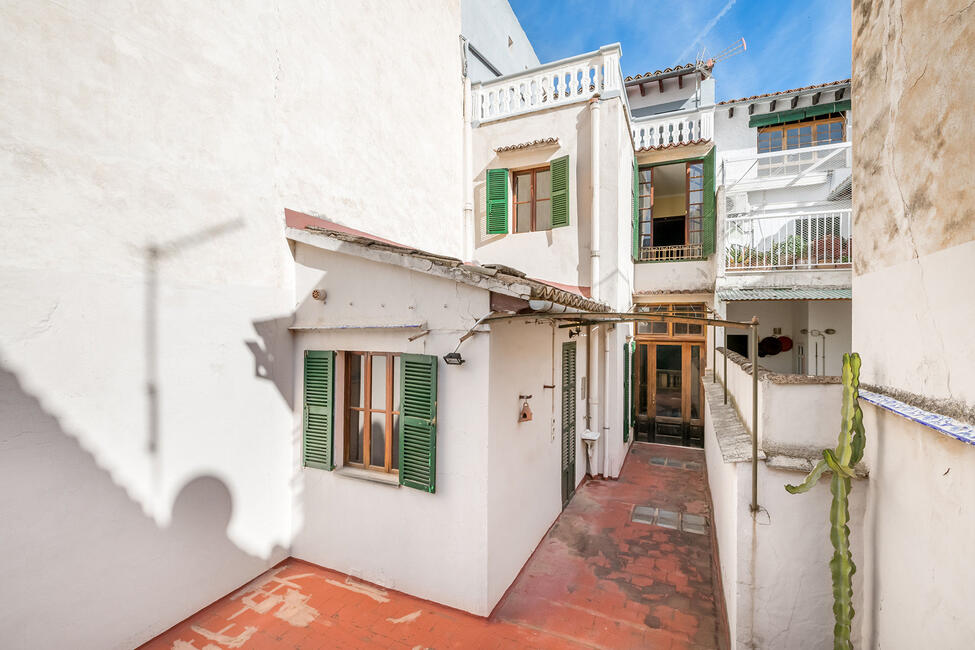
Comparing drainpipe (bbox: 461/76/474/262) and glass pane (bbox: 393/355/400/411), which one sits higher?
drainpipe (bbox: 461/76/474/262)

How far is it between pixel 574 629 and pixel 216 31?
7.59 meters

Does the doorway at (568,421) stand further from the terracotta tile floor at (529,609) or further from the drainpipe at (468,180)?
the drainpipe at (468,180)

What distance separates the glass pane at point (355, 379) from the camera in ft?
16.6

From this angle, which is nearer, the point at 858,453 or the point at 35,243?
the point at 858,453

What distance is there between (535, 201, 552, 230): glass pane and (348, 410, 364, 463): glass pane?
18.6 ft

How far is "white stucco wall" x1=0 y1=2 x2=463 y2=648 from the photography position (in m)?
3.18

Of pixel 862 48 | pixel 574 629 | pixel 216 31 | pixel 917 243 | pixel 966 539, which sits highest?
pixel 216 31

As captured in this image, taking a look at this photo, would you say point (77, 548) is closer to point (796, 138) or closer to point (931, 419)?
point (931, 419)

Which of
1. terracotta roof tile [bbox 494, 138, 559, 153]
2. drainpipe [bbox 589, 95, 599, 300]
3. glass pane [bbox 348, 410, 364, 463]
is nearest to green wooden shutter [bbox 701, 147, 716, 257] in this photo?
drainpipe [bbox 589, 95, 599, 300]

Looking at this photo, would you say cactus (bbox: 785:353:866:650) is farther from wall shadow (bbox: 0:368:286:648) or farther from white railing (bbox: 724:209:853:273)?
white railing (bbox: 724:209:853:273)

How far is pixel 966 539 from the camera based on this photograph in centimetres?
192

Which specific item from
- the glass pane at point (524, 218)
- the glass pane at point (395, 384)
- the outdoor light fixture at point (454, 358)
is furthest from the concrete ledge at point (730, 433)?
the glass pane at point (524, 218)

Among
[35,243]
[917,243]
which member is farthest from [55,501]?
[917,243]

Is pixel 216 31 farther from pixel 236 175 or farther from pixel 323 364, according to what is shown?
pixel 323 364
